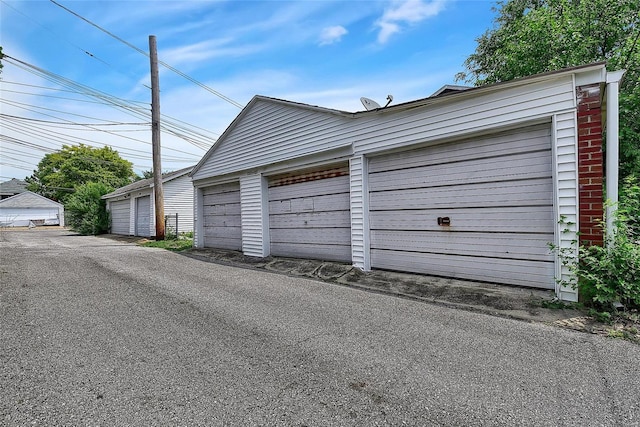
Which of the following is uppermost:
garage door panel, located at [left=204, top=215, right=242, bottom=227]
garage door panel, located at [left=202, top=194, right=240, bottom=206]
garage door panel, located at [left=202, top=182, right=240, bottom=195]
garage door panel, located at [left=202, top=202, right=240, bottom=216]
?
garage door panel, located at [left=202, top=182, right=240, bottom=195]

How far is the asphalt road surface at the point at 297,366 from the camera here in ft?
6.53

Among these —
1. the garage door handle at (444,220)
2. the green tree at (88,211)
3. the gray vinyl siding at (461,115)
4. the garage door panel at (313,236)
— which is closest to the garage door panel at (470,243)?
the garage door handle at (444,220)

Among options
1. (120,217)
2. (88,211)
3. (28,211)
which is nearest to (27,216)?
(28,211)

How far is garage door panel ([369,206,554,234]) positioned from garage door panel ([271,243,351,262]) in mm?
966

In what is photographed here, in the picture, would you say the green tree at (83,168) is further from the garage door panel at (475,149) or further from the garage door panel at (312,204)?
the garage door panel at (475,149)

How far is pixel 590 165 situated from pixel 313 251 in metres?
5.08

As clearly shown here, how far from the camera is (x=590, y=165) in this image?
3898 millimetres

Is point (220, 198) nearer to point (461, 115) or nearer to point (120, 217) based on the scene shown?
point (461, 115)

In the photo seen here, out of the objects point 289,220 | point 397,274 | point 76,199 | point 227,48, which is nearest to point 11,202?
point 76,199

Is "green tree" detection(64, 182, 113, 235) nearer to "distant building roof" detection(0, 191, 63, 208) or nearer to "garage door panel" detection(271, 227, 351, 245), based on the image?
"garage door panel" detection(271, 227, 351, 245)

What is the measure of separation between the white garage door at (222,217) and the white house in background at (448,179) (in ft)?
4.62

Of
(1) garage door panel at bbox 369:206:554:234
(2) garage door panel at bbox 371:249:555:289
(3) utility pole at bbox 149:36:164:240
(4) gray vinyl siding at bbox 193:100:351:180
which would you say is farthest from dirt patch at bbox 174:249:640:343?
(3) utility pole at bbox 149:36:164:240

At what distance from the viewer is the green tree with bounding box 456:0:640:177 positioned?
8.33 m

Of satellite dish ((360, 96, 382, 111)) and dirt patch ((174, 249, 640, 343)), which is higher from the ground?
satellite dish ((360, 96, 382, 111))
